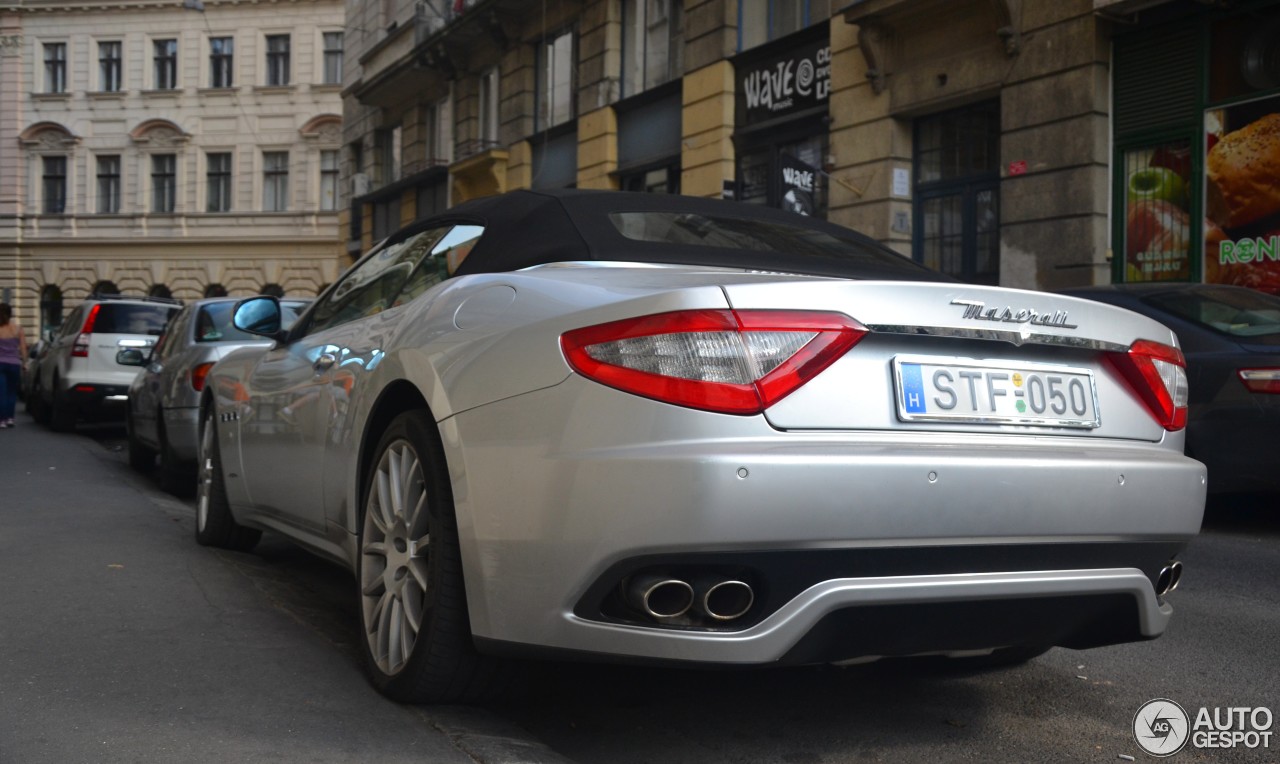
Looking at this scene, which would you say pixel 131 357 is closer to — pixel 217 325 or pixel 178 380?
pixel 217 325

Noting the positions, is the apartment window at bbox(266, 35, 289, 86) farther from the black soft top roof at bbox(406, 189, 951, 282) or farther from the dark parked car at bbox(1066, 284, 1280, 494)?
the black soft top roof at bbox(406, 189, 951, 282)

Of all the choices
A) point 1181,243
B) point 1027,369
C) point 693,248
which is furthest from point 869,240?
point 1181,243

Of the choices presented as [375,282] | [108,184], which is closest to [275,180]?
[108,184]

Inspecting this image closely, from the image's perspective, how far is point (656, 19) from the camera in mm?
22000

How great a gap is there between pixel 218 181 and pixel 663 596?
51.4 metres

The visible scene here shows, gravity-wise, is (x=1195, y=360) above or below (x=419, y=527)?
above

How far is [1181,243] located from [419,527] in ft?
38.2

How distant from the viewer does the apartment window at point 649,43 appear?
21500 millimetres

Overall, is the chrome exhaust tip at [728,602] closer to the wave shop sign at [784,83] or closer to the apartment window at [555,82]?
the wave shop sign at [784,83]

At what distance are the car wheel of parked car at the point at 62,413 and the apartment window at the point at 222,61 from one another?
3729cm

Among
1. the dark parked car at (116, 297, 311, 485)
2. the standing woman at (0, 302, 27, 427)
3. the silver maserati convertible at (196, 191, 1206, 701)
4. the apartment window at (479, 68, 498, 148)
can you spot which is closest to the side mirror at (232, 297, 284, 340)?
the silver maserati convertible at (196, 191, 1206, 701)

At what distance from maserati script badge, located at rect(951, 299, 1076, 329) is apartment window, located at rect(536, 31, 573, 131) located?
22.0 metres

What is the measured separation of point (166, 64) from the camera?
51375 millimetres

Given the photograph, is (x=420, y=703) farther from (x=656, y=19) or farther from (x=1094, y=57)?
(x=656, y=19)
